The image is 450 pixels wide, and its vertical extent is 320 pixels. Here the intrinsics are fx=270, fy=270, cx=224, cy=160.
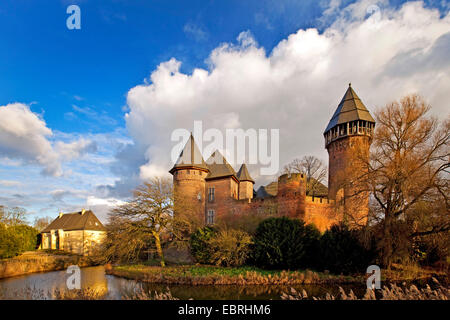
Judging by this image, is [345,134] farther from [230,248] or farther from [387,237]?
[230,248]

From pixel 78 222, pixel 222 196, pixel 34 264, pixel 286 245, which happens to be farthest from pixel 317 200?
pixel 78 222

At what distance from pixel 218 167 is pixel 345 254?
1570 centimetres

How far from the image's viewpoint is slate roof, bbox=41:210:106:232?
131 feet

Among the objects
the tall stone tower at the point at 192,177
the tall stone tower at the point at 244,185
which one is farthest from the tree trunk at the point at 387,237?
the tall stone tower at the point at 192,177

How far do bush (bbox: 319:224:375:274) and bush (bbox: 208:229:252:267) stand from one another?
18.1ft

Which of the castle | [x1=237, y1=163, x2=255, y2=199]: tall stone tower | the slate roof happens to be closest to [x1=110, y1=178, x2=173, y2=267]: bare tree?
the castle

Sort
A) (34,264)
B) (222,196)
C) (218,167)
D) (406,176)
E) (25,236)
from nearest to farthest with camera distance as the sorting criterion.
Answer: (406,176), (34,264), (222,196), (218,167), (25,236)

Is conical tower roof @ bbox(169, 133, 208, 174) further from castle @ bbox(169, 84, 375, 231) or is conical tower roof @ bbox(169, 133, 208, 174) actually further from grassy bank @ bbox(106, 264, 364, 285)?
grassy bank @ bbox(106, 264, 364, 285)

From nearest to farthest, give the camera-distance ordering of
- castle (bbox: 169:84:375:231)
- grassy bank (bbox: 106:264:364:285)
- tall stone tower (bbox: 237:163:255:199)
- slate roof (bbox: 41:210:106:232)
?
1. grassy bank (bbox: 106:264:364:285)
2. castle (bbox: 169:84:375:231)
3. tall stone tower (bbox: 237:163:255:199)
4. slate roof (bbox: 41:210:106:232)

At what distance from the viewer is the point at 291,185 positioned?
883 inches

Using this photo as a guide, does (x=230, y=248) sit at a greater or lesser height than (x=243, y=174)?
lesser
